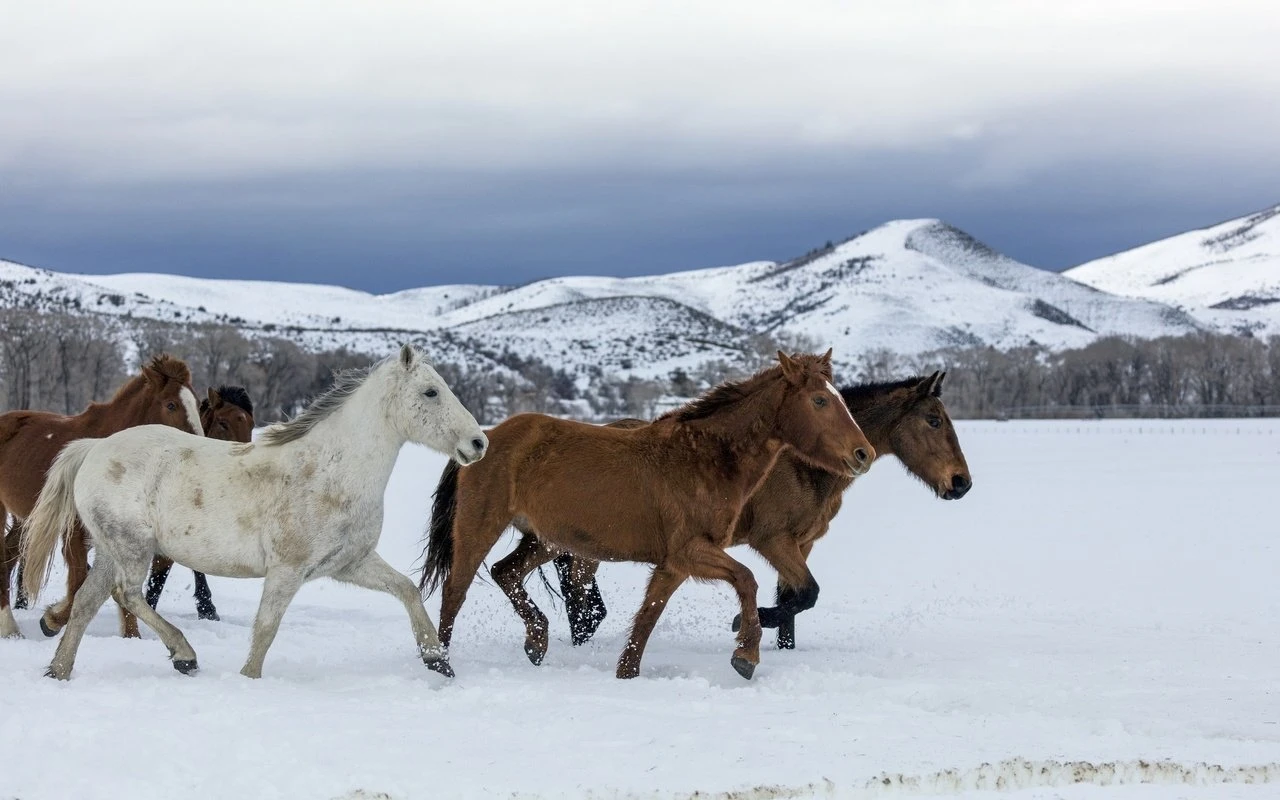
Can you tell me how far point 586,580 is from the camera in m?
8.89

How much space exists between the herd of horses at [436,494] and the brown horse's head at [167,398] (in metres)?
0.02

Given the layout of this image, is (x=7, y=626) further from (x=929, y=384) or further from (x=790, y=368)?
(x=929, y=384)

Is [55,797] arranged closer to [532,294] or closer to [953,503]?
[953,503]

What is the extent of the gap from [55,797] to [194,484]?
7.25 ft

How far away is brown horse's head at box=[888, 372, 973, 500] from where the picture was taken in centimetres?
920

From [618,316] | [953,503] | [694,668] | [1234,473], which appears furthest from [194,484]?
[618,316]

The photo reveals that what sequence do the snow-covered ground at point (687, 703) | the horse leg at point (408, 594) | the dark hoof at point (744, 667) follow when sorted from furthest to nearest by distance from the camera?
the dark hoof at point (744, 667) → the horse leg at point (408, 594) → the snow-covered ground at point (687, 703)

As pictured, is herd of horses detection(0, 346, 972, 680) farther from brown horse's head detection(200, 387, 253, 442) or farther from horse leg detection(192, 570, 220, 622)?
brown horse's head detection(200, 387, 253, 442)

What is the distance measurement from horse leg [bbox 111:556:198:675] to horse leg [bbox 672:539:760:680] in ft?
9.18

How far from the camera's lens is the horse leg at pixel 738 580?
270 inches

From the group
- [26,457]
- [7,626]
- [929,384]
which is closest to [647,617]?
[929,384]

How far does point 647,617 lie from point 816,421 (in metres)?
1.60

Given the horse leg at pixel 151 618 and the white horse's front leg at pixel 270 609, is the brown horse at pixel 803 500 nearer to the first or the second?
the white horse's front leg at pixel 270 609

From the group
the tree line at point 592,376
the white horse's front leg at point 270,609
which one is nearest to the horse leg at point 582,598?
the white horse's front leg at point 270,609
